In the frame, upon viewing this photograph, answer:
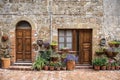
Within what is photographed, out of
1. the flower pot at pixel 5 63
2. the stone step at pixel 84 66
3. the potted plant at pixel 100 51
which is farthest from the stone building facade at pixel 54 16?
the stone step at pixel 84 66

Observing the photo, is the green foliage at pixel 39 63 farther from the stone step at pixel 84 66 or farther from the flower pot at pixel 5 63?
the stone step at pixel 84 66

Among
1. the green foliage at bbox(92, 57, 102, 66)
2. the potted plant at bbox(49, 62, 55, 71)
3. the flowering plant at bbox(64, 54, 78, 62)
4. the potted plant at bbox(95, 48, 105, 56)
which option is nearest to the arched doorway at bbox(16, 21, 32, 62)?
the potted plant at bbox(49, 62, 55, 71)

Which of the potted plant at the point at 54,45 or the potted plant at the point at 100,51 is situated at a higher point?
the potted plant at the point at 54,45

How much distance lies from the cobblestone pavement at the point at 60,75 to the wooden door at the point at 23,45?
1.32m

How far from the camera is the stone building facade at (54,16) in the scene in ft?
40.4

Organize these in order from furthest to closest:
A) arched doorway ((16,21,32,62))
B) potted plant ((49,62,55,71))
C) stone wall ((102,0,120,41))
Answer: arched doorway ((16,21,32,62)), stone wall ((102,0,120,41)), potted plant ((49,62,55,71))

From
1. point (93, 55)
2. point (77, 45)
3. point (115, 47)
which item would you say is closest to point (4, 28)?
point (77, 45)

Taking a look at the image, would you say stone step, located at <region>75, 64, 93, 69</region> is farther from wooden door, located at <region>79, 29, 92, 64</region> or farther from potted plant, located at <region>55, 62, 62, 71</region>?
potted plant, located at <region>55, 62, 62, 71</region>

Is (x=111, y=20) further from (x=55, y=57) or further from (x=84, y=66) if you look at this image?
(x=55, y=57)

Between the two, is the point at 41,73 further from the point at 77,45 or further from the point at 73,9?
the point at 73,9

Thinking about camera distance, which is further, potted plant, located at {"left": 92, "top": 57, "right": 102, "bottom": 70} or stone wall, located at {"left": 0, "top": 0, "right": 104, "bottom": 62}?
stone wall, located at {"left": 0, "top": 0, "right": 104, "bottom": 62}

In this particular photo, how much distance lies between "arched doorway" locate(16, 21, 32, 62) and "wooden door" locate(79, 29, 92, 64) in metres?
2.60

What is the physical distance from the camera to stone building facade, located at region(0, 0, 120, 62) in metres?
12.3

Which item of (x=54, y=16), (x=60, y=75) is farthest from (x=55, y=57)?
(x=54, y=16)
